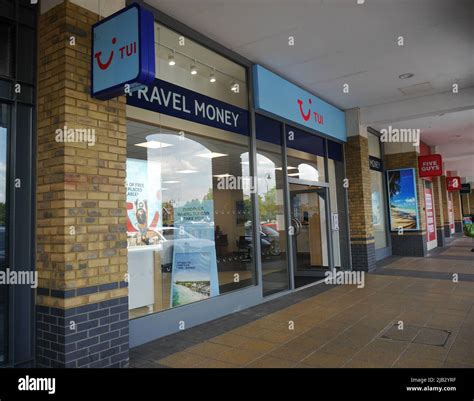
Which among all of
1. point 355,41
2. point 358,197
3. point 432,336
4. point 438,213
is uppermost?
point 355,41

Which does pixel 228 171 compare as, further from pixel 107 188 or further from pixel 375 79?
pixel 375 79

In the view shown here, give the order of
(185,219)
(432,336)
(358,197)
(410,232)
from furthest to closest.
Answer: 1. (410,232)
2. (358,197)
3. (185,219)
4. (432,336)

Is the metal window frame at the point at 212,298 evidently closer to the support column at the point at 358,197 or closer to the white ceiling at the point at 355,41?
the white ceiling at the point at 355,41

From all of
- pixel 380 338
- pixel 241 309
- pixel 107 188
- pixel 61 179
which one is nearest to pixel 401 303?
pixel 380 338

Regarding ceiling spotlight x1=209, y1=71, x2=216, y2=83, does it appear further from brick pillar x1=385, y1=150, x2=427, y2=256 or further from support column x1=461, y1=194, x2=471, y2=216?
support column x1=461, y1=194, x2=471, y2=216

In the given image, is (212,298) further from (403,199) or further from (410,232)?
(403,199)

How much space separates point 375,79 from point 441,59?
1.09m

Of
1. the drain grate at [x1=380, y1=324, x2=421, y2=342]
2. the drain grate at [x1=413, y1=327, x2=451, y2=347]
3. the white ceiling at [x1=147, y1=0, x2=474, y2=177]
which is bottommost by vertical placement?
the drain grate at [x1=413, y1=327, x2=451, y2=347]

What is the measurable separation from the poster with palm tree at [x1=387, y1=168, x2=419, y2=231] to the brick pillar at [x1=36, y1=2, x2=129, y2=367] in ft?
31.7

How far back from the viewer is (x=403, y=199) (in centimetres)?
1118

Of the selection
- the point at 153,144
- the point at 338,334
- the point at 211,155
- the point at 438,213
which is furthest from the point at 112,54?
the point at 438,213

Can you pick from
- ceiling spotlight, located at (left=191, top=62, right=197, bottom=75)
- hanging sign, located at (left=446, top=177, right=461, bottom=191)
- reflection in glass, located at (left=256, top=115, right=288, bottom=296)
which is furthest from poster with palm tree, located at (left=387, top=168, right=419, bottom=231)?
ceiling spotlight, located at (left=191, top=62, right=197, bottom=75)

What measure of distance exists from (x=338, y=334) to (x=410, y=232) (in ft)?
26.0

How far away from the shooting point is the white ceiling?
4.43 metres
